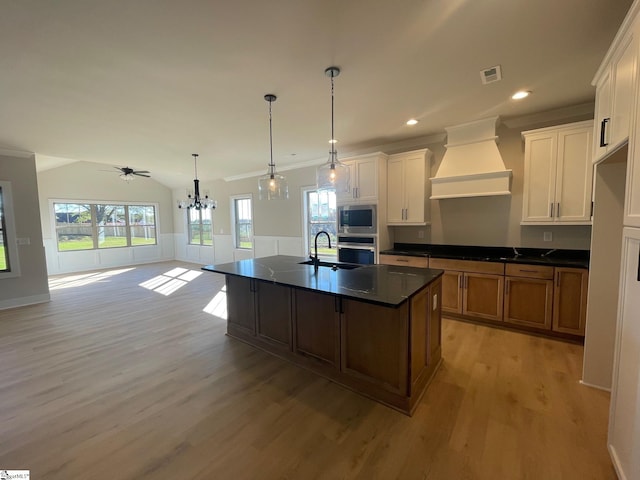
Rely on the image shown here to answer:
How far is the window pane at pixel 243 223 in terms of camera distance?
7527 millimetres

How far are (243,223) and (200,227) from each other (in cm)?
215

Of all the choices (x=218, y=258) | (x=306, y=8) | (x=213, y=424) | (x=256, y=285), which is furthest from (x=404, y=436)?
(x=218, y=258)

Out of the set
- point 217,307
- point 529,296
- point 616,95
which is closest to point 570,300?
point 529,296

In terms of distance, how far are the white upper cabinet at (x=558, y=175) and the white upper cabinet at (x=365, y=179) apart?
187cm

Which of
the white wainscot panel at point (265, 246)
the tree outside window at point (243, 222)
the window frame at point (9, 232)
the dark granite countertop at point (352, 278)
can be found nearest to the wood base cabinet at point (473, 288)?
the dark granite countertop at point (352, 278)

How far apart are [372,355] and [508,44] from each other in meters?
2.58

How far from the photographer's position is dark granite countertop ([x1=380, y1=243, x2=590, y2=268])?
313cm

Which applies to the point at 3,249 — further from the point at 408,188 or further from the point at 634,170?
the point at 634,170

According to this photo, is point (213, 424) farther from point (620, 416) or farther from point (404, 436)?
point (620, 416)

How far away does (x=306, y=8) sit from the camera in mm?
1678

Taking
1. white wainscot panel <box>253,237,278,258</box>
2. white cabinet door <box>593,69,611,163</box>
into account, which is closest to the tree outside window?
white wainscot panel <box>253,237,278,258</box>

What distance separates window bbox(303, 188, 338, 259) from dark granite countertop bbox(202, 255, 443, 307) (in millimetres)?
2624

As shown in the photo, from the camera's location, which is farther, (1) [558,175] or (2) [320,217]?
(2) [320,217]

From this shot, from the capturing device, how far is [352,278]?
2398 millimetres
